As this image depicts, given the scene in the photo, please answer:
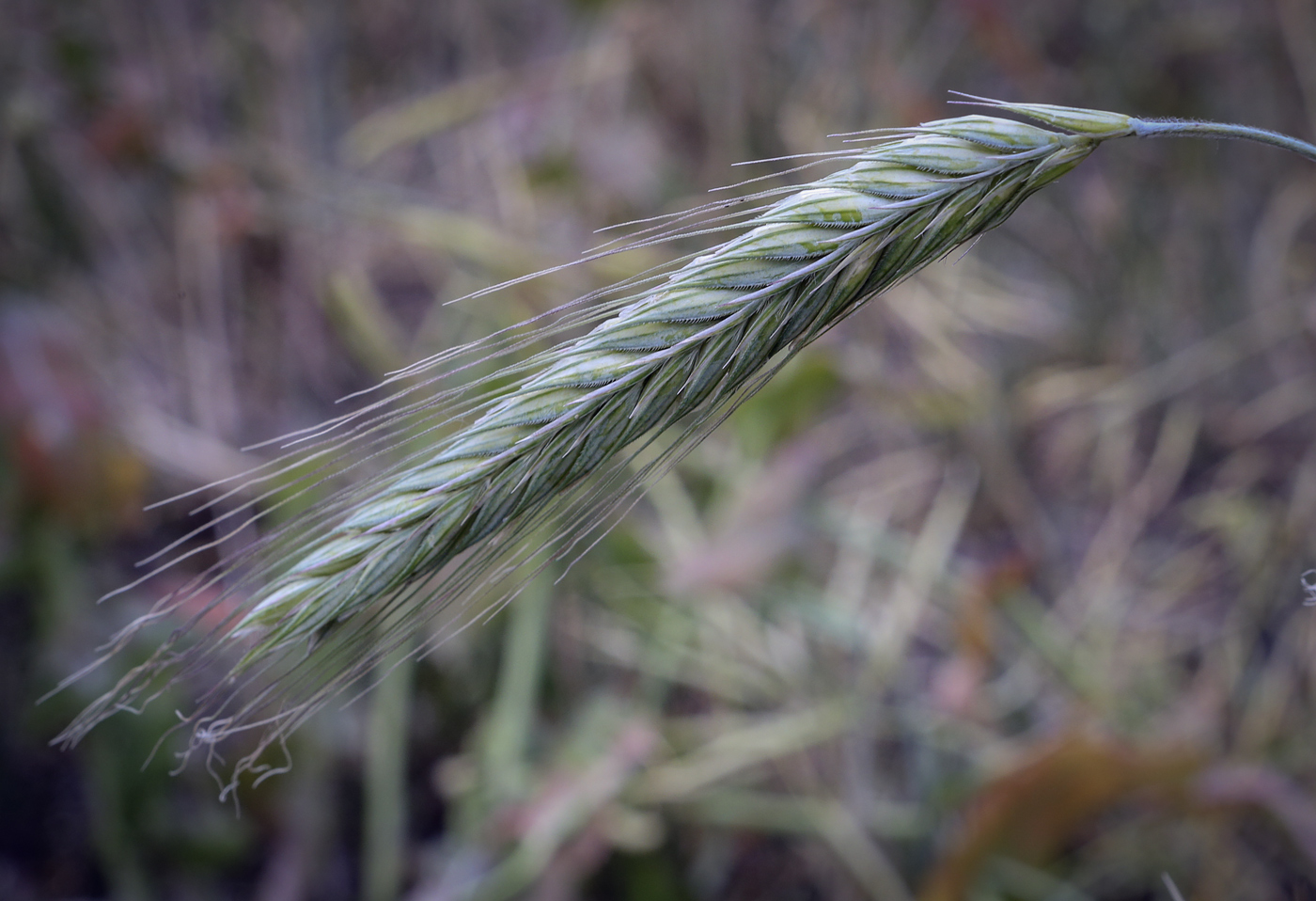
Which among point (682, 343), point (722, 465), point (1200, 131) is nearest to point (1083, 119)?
point (1200, 131)

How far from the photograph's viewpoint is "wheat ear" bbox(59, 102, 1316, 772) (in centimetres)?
43

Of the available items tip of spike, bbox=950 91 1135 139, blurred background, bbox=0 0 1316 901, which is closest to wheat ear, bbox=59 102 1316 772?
tip of spike, bbox=950 91 1135 139

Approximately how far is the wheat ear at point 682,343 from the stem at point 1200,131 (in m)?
0.02

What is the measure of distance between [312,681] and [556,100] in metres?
1.73

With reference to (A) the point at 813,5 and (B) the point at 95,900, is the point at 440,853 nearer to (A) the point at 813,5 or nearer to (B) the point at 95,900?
(B) the point at 95,900

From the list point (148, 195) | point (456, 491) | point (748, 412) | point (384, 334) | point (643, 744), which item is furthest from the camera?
point (148, 195)

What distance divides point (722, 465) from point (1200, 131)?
1.21 meters

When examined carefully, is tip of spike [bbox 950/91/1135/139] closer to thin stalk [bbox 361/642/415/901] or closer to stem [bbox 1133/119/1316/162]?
stem [bbox 1133/119/1316/162]

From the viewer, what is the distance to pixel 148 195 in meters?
1.99

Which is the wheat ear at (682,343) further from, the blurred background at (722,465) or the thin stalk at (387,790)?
the thin stalk at (387,790)

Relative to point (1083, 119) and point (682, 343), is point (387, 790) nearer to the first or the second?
point (682, 343)

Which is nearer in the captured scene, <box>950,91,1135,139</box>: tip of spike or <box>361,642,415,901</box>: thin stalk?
<box>950,91,1135,139</box>: tip of spike

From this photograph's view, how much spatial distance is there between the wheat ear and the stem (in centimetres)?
2

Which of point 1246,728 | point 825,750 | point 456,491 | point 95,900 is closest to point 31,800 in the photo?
point 95,900
